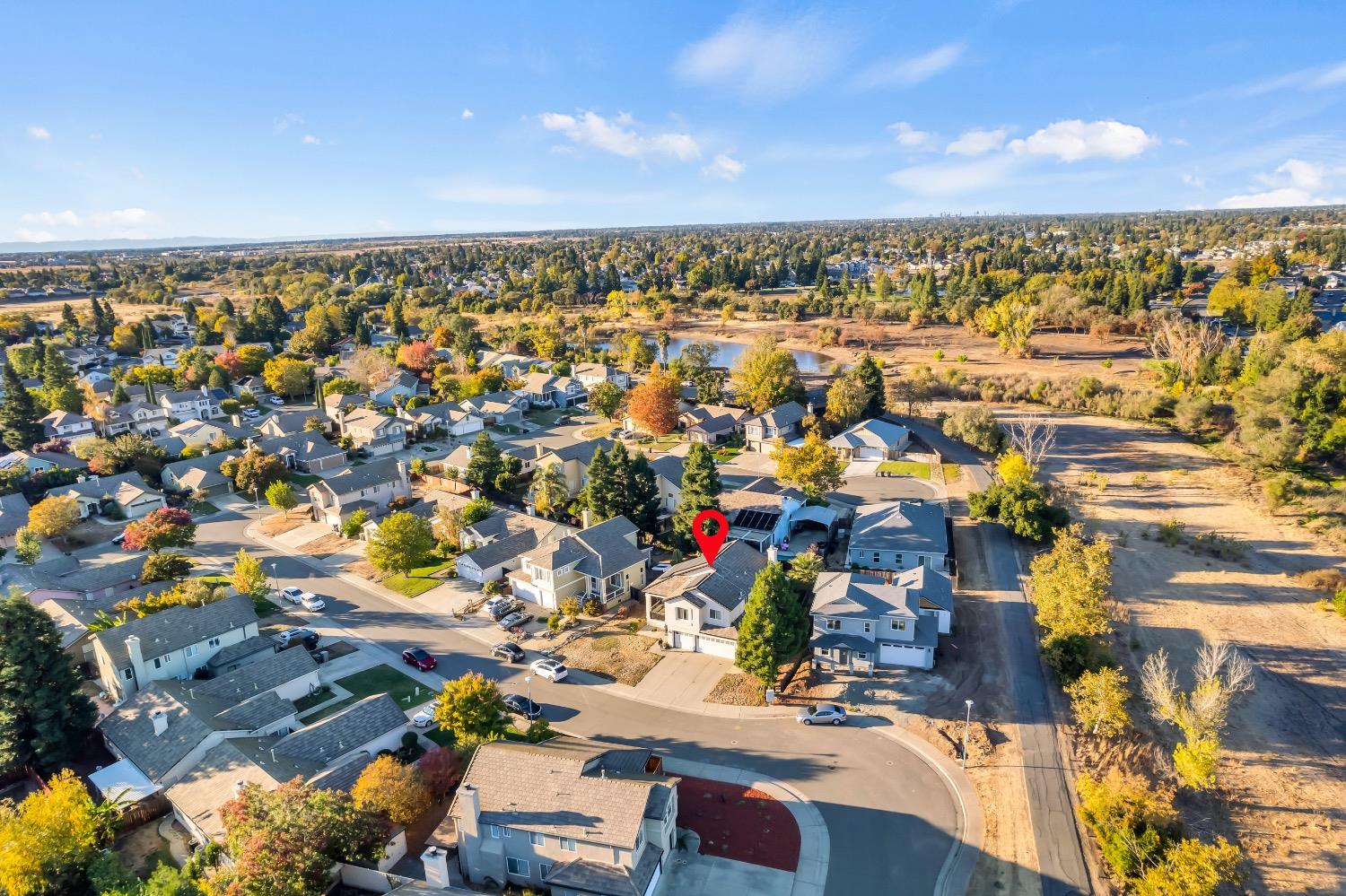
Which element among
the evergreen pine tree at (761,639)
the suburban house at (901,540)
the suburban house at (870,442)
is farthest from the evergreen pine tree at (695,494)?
the suburban house at (870,442)

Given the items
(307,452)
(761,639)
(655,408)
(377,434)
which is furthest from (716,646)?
(377,434)

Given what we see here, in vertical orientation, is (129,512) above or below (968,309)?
below

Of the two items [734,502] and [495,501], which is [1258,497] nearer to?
[734,502]

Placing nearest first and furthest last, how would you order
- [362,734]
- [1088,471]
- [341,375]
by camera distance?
[362,734]
[1088,471]
[341,375]

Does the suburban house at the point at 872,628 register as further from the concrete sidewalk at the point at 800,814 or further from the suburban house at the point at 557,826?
the suburban house at the point at 557,826

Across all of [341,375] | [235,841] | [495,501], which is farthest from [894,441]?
[341,375]

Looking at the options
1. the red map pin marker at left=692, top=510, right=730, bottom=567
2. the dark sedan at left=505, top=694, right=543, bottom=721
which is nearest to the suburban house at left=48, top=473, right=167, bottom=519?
the dark sedan at left=505, top=694, right=543, bottom=721

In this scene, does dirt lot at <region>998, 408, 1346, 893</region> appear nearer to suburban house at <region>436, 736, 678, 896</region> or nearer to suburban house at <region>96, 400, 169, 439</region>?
suburban house at <region>436, 736, 678, 896</region>
